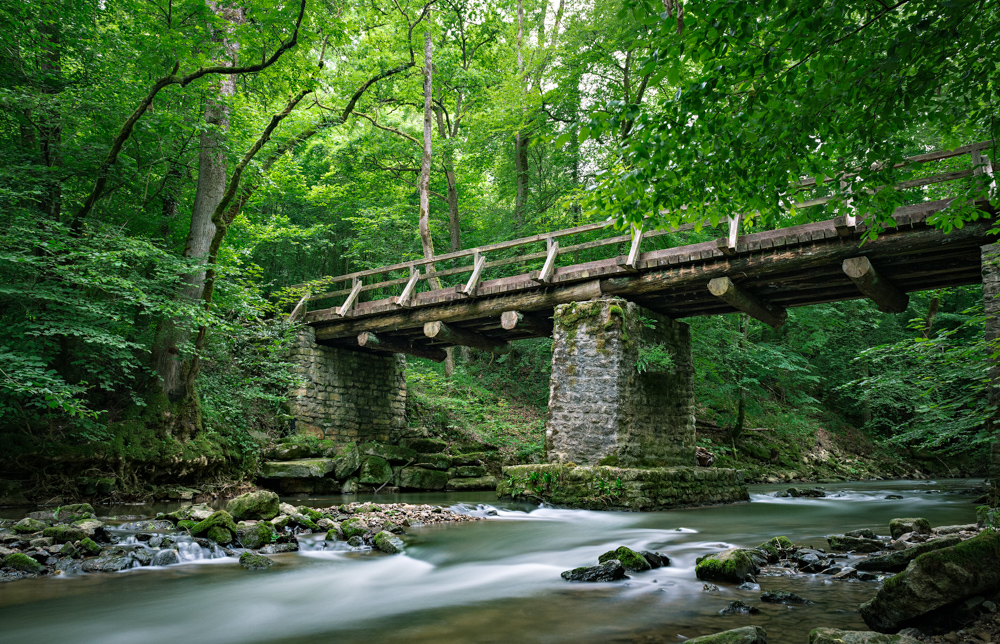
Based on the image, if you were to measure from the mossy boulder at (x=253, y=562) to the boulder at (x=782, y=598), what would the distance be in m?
3.87

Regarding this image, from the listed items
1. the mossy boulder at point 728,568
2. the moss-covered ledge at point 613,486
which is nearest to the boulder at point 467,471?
the moss-covered ledge at point 613,486

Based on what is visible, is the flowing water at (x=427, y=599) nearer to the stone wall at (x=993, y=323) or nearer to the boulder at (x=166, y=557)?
the boulder at (x=166, y=557)

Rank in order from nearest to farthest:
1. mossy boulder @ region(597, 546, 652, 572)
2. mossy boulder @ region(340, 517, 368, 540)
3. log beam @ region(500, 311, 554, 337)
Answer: mossy boulder @ region(597, 546, 652, 572)
mossy boulder @ region(340, 517, 368, 540)
log beam @ region(500, 311, 554, 337)

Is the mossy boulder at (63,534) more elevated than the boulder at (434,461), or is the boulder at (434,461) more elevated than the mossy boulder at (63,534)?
the boulder at (434,461)

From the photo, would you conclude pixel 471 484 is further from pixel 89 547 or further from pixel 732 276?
pixel 89 547

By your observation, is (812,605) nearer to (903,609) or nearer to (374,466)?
(903,609)

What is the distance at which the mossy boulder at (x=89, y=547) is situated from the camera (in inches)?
186

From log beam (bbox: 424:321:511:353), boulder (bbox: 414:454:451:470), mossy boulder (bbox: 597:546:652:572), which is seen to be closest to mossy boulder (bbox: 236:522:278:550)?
mossy boulder (bbox: 597:546:652:572)

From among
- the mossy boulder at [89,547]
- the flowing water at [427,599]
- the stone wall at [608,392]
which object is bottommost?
the flowing water at [427,599]

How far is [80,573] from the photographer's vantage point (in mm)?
4355

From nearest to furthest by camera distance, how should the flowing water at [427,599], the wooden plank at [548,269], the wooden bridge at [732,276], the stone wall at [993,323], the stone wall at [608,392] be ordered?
the flowing water at [427,599], the stone wall at [993,323], the wooden bridge at [732,276], the stone wall at [608,392], the wooden plank at [548,269]

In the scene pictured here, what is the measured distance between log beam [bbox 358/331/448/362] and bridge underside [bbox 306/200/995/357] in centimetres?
67

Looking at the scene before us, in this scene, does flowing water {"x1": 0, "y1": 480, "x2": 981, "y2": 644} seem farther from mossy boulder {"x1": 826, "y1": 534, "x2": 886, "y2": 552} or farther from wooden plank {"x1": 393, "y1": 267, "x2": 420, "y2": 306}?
wooden plank {"x1": 393, "y1": 267, "x2": 420, "y2": 306}

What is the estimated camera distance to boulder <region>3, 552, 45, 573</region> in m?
4.26
